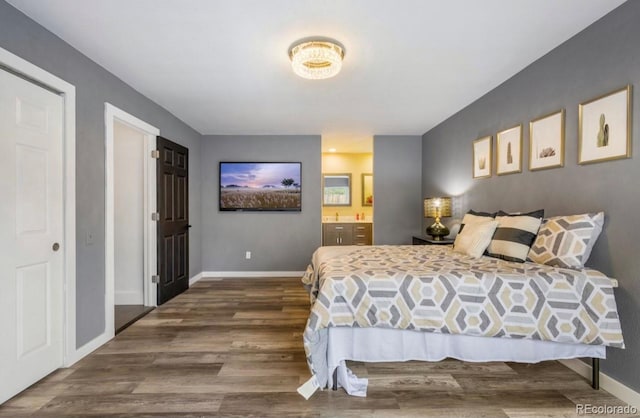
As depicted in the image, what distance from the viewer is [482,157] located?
3.40 m

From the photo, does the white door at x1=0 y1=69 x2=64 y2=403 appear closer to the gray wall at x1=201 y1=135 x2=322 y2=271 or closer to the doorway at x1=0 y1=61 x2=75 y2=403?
the doorway at x1=0 y1=61 x2=75 y2=403

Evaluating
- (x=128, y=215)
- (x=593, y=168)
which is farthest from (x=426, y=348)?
(x=128, y=215)

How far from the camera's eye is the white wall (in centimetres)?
366

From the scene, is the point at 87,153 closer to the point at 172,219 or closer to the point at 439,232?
the point at 172,219

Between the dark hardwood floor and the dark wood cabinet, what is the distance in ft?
10.3

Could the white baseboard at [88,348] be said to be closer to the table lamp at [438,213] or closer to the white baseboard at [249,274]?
the white baseboard at [249,274]

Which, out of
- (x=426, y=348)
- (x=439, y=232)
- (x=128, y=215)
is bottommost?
(x=426, y=348)

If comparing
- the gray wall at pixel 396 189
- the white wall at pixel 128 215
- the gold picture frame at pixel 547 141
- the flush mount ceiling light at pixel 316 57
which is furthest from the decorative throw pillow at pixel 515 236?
the white wall at pixel 128 215

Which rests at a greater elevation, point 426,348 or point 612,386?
point 426,348

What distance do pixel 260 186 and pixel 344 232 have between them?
1.93 metres

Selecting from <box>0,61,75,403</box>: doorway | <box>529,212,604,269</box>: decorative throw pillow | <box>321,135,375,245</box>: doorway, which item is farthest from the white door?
<box>321,135,375,245</box>: doorway

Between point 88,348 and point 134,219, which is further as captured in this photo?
point 134,219

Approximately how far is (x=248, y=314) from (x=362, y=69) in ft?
9.33

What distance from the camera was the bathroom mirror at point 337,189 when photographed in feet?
21.7
